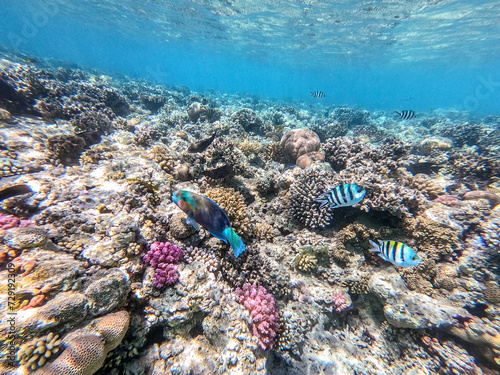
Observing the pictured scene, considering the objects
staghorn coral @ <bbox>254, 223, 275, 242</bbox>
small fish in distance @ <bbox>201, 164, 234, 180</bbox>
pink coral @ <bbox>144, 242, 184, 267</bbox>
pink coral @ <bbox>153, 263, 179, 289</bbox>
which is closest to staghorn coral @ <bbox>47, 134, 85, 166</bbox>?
small fish in distance @ <bbox>201, 164, 234, 180</bbox>

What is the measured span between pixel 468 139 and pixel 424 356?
46.2ft

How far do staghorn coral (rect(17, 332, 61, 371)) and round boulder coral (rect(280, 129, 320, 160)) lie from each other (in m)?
7.24

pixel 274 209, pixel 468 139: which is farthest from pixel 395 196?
pixel 468 139

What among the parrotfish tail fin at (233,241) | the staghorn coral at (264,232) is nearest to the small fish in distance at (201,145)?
the staghorn coral at (264,232)

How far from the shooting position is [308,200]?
5.12 m

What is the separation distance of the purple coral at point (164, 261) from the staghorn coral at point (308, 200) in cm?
299

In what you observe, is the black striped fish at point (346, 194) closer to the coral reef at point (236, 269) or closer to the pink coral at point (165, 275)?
the coral reef at point (236, 269)

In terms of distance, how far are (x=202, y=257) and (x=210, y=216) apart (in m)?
1.88

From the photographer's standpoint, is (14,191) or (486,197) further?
(486,197)

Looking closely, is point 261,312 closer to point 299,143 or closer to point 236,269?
point 236,269

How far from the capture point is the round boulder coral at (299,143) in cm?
745

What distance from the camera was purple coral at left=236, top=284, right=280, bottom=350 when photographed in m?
3.47

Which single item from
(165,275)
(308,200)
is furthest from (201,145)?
(165,275)

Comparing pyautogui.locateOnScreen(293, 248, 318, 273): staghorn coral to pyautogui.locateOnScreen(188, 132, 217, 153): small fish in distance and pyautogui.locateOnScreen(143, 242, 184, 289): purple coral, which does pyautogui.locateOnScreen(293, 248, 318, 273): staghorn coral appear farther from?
pyautogui.locateOnScreen(188, 132, 217, 153): small fish in distance
